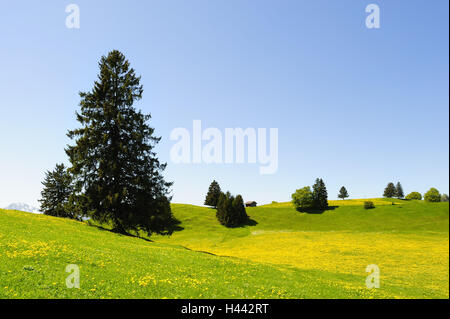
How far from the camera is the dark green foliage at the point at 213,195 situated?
120144mm

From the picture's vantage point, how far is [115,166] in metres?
35.2

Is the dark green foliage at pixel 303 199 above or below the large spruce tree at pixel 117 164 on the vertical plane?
below

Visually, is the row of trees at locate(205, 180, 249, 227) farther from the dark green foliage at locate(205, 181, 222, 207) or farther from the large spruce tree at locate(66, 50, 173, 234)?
Answer: the large spruce tree at locate(66, 50, 173, 234)

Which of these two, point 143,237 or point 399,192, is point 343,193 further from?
point 143,237

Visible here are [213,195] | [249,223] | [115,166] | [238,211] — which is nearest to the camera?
[115,166]

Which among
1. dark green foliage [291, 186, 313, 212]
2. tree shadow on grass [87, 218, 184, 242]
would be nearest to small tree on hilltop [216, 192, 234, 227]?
tree shadow on grass [87, 218, 184, 242]

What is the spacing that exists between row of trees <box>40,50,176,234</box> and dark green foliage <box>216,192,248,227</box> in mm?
52112

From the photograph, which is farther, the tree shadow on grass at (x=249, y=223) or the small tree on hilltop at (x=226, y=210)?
the small tree on hilltop at (x=226, y=210)

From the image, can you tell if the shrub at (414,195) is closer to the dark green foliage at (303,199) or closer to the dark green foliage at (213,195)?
the dark green foliage at (303,199)

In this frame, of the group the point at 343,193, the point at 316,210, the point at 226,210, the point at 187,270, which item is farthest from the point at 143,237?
the point at 343,193

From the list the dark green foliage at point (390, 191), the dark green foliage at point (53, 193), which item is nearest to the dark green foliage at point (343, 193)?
the dark green foliage at point (390, 191)

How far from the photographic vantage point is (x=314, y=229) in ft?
265

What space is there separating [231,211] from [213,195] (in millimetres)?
32083
